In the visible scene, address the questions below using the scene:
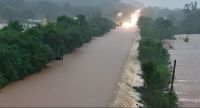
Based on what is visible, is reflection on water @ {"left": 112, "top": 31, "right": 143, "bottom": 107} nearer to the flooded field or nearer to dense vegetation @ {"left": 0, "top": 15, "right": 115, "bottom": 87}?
the flooded field

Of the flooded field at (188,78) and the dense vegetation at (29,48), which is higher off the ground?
the dense vegetation at (29,48)

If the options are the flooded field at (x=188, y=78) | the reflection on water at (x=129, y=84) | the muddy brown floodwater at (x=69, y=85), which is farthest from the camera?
the flooded field at (x=188, y=78)

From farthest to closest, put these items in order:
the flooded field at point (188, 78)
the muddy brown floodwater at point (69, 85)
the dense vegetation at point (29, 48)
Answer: the dense vegetation at point (29, 48) < the flooded field at point (188, 78) < the muddy brown floodwater at point (69, 85)

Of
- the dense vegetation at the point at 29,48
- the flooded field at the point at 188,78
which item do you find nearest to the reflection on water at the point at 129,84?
the flooded field at the point at 188,78

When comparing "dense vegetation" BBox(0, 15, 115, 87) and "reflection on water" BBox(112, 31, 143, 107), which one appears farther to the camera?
"dense vegetation" BBox(0, 15, 115, 87)

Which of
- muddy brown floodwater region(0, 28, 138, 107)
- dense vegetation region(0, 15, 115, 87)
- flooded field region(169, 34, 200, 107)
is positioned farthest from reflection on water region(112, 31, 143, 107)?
dense vegetation region(0, 15, 115, 87)

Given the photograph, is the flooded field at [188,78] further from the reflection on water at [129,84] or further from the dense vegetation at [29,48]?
the dense vegetation at [29,48]

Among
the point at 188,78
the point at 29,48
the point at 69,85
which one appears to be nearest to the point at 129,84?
the point at 69,85

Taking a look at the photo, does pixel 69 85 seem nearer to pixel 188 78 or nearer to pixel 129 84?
pixel 129 84
